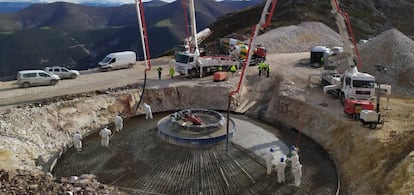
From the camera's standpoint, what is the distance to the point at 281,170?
18.5 metres

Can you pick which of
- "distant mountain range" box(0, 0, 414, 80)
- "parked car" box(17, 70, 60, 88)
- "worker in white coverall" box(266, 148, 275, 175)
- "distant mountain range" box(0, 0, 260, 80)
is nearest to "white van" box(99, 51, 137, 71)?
"parked car" box(17, 70, 60, 88)

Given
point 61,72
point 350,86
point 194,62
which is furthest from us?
point 194,62

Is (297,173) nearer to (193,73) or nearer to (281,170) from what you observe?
(281,170)

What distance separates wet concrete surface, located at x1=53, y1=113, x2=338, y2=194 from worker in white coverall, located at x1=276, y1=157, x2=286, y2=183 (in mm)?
298

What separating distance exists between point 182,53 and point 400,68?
64.8 ft

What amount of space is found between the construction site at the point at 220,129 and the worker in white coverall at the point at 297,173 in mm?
285

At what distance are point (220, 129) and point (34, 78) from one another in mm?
18710

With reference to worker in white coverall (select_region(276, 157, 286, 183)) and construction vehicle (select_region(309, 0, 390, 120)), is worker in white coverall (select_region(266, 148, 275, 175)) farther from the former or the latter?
construction vehicle (select_region(309, 0, 390, 120))

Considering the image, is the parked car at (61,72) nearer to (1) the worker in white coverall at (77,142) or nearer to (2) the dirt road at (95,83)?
(2) the dirt road at (95,83)

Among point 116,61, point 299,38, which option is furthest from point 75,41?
point 299,38

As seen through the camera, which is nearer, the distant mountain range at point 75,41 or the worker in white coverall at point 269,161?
the worker in white coverall at point 269,161

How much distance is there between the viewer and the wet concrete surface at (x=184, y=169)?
1822 cm

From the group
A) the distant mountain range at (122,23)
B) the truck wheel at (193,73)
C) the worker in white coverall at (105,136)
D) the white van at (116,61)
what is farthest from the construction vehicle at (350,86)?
the distant mountain range at (122,23)

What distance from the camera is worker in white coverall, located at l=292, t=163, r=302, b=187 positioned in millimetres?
18386
